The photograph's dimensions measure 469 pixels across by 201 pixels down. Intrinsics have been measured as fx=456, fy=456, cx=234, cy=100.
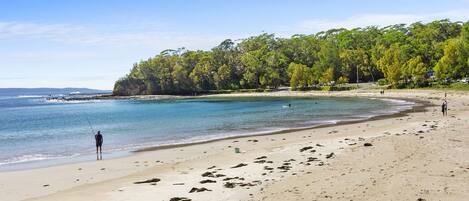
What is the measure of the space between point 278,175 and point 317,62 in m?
122

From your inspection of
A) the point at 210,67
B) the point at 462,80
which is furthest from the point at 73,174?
the point at 210,67

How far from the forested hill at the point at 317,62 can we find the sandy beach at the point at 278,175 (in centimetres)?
7950

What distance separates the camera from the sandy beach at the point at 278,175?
12.9m

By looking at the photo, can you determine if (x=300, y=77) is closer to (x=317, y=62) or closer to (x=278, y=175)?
(x=317, y=62)

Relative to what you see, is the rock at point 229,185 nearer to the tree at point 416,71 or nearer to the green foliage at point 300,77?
the tree at point 416,71

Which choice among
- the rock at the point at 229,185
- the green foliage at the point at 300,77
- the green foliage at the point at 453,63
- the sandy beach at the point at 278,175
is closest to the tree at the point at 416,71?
the green foliage at the point at 453,63

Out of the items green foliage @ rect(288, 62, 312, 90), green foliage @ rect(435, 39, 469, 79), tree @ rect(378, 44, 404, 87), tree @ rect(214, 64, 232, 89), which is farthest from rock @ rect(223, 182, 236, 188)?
tree @ rect(214, 64, 232, 89)

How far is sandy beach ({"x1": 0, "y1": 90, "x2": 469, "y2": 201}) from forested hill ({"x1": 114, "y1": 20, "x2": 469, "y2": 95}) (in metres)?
79.5

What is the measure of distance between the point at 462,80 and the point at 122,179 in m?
89.6

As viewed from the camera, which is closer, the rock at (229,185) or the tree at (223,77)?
the rock at (229,185)

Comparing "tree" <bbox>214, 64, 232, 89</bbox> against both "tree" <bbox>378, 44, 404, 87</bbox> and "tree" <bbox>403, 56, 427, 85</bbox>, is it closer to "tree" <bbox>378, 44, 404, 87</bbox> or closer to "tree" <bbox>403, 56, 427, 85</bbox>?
"tree" <bbox>378, 44, 404, 87</bbox>

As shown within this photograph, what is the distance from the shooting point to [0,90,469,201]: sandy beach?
12898 millimetres

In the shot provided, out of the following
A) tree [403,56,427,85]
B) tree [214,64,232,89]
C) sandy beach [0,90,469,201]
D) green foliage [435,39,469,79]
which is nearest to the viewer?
sandy beach [0,90,469,201]

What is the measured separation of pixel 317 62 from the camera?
5310 inches
